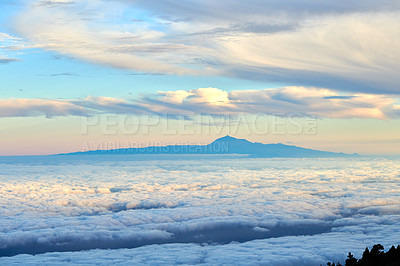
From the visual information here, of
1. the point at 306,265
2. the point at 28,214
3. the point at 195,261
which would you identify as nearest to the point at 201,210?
the point at 28,214

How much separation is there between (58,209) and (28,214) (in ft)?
47.1

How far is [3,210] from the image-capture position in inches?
6152

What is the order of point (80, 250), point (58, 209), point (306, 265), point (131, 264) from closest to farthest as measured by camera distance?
1. point (306, 265)
2. point (131, 264)
3. point (80, 250)
4. point (58, 209)

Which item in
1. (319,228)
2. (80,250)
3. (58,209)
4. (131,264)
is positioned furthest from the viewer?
(58,209)

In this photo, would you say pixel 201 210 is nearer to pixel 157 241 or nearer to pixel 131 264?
pixel 157 241

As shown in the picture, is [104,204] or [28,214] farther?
[104,204]

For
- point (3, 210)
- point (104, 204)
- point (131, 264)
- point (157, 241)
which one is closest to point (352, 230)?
point (157, 241)

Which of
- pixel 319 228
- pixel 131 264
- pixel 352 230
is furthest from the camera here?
pixel 319 228

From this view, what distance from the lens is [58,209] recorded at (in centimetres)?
16512

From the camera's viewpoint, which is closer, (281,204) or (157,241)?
(157,241)

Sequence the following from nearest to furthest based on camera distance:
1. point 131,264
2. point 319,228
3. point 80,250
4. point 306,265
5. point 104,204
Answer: point 306,265 → point 131,264 → point 80,250 → point 319,228 → point 104,204

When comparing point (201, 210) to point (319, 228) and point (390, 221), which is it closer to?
point (319, 228)

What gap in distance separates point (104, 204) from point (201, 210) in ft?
131

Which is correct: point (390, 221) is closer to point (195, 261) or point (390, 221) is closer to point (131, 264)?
point (195, 261)
